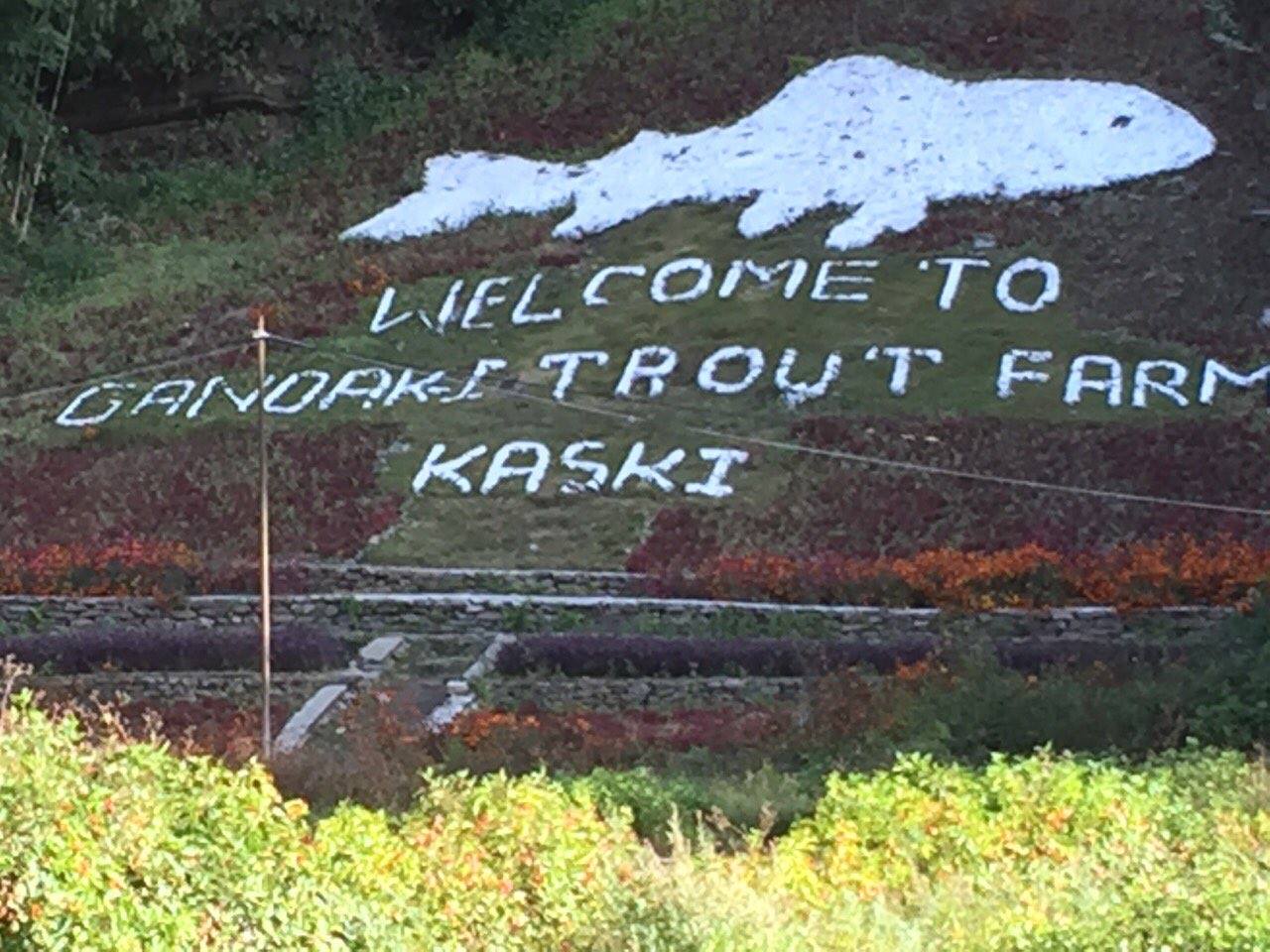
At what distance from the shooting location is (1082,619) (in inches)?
771

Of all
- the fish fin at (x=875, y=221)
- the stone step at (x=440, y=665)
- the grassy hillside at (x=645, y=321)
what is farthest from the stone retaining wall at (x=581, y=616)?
the fish fin at (x=875, y=221)

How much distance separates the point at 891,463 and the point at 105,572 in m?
7.63

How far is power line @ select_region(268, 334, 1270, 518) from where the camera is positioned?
22047 millimetres

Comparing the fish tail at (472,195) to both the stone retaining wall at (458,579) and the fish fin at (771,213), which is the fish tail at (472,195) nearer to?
the fish fin at (771,213)

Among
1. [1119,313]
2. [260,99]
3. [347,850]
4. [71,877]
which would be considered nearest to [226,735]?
[347,850]

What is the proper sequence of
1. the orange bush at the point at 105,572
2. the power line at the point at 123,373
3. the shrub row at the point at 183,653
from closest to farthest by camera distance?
the shrub row at the point at 183,653 → the orange bush at the point at 105,572 → the power line at the point at 123,373

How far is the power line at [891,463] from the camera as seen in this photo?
72.3 feet

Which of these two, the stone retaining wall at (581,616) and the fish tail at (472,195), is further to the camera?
the fish tail at (472,195)

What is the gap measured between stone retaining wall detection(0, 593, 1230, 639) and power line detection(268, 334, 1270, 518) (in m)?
2.67

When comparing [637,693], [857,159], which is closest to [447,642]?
[637,693]

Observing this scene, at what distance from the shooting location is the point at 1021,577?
20125 mm

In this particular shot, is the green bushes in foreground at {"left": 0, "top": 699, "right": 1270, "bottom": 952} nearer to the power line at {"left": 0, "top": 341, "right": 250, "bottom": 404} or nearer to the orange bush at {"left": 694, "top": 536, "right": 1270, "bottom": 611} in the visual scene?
the orange bush at {"left": 694, "top": 536, "right": 1270, "bottom": 611}

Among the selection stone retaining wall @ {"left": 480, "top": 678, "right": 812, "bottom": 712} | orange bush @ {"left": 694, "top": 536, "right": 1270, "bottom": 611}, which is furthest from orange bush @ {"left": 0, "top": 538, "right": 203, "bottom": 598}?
orange bush @ {"left": 694, "top": 536, "right": 1270, "bottom": 611}

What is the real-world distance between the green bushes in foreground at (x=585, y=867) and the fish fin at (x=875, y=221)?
54.8 feet
